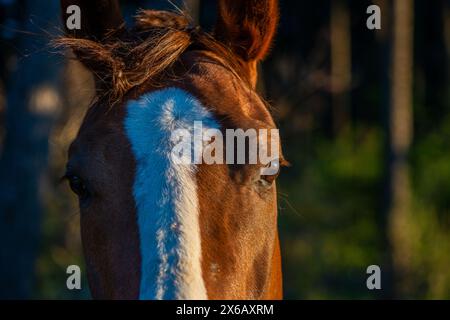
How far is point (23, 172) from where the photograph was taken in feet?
25.6

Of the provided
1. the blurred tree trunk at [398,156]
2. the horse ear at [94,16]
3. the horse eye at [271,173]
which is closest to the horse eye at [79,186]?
the horse eye at [271,173]

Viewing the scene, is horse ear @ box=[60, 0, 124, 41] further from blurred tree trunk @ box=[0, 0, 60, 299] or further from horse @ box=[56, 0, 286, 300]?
blurred tree trunk @ box=[0, 0, 60, 299]

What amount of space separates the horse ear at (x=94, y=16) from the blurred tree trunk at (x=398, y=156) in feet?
29.5

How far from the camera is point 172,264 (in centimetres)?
291

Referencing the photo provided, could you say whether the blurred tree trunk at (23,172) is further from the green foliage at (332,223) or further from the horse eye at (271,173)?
the green foliage at (332,223)

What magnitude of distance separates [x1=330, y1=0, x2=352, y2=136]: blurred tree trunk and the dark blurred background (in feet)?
5.70

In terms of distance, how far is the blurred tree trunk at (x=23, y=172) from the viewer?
778 centimetres

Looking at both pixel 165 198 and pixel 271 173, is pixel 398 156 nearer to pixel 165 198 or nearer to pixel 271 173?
pixel 271 173

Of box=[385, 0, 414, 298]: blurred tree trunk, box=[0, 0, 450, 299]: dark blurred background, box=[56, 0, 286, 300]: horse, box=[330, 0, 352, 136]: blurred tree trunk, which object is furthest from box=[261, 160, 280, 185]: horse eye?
box=[330, 0, 352, 136]: blurred tree trunk

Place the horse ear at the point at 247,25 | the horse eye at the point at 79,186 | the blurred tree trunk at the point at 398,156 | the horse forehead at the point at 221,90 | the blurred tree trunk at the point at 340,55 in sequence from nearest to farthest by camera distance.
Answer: the horse eye at the point at 79,186, the horse forehead at the point at 221,90, the horse ear at the point at 247,25, the blurred tree trunk at the point at 398,156, the blurred tree trunk at the point at 340,55

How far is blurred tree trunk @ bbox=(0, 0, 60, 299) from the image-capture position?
25.5ft

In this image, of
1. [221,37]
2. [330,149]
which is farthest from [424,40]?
[221,37]

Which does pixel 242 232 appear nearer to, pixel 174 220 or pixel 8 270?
pixel 174 220

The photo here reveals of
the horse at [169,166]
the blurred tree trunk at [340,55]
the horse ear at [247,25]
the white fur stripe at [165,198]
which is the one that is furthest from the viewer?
the blurred tree trunk at [340,55]
